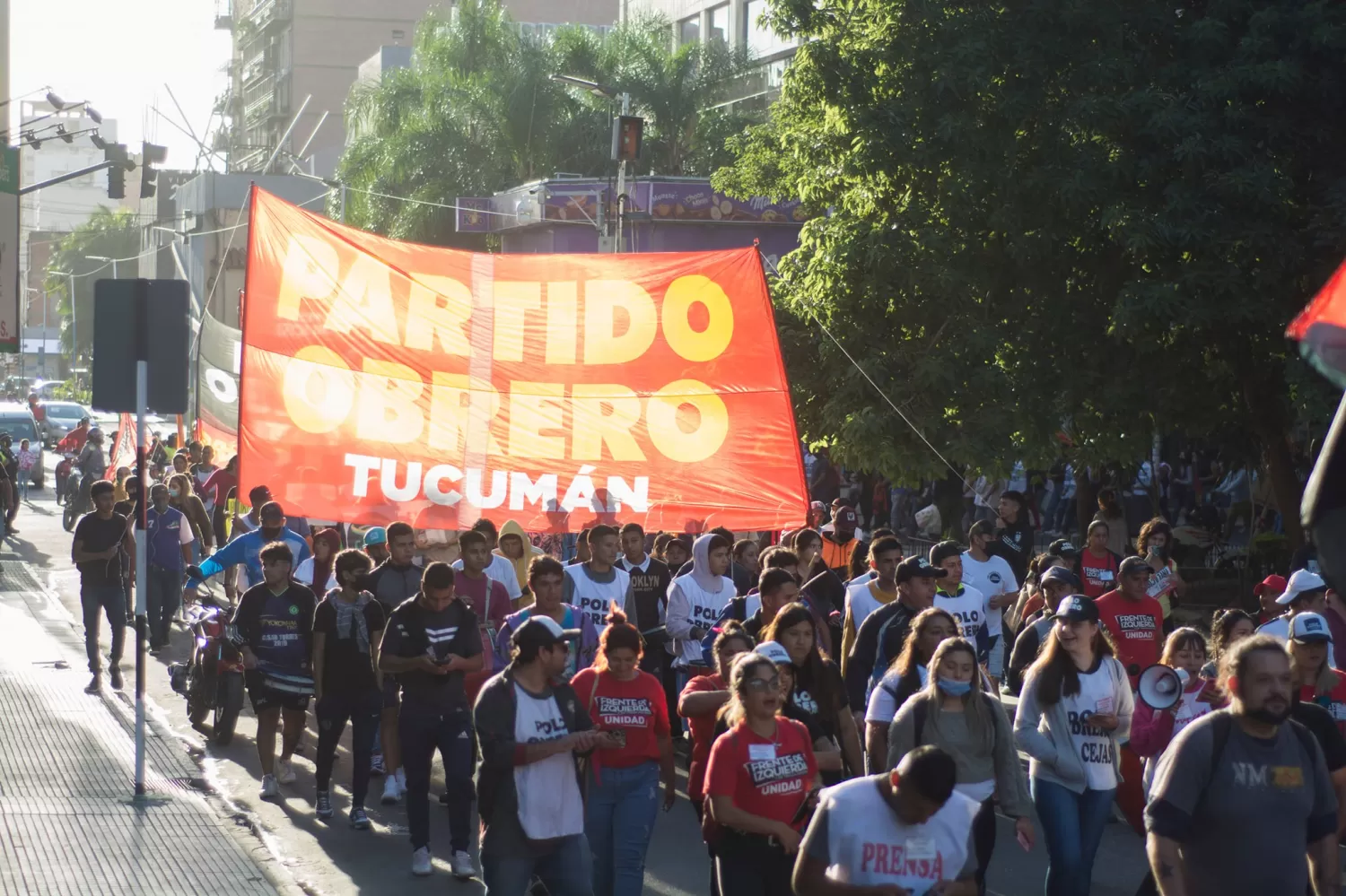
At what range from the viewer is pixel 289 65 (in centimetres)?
9338

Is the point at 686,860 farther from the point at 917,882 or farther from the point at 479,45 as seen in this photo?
the point at 479,45

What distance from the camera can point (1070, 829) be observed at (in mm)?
7391

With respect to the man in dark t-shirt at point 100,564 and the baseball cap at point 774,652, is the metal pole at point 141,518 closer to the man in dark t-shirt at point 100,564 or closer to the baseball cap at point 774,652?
the man in dark t-shirt at point 100,564

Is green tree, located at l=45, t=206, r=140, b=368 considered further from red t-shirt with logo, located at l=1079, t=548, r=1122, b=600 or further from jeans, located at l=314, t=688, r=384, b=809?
jeans, located at l=314, t=688, r=384, b=809

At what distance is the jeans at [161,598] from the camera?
16500 mm

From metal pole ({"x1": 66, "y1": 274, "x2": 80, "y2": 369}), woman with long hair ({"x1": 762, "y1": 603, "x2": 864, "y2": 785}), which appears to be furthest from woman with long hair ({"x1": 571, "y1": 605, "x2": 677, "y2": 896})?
metal pole ({"x1": 66, "y1": 274, "x2": 80, "y2": 369})

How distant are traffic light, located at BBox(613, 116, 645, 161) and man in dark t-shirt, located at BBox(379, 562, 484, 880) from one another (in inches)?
648

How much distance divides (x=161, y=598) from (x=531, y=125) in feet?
112

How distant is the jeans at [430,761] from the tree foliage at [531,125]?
39919 mm

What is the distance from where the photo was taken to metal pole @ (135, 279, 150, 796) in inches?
405

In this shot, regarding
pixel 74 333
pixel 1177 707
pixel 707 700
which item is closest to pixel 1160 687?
Answer: pixel 1177 707

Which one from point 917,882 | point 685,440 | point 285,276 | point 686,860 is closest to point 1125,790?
point 686,860

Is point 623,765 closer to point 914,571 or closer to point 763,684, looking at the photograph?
point 763,684

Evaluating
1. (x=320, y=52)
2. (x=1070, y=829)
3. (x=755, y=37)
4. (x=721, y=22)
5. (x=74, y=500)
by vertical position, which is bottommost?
(x=74, y=500)
